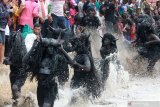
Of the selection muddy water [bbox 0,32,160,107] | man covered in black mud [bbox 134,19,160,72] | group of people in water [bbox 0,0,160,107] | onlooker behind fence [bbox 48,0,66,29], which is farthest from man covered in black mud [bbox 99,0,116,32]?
onlooker behind fence [bbox 48,0,66,29]

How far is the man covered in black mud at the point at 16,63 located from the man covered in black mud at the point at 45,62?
1.09m

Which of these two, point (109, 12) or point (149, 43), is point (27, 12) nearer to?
point (149, 43)

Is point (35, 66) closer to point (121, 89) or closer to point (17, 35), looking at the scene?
point (17, 35)

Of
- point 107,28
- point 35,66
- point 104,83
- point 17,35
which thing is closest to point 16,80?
point 17,35

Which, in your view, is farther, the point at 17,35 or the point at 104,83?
the point at 104,83

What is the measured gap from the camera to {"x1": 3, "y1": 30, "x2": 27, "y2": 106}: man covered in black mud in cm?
979

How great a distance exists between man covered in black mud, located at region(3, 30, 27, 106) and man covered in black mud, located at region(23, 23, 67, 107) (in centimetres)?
109

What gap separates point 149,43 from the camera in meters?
14.2

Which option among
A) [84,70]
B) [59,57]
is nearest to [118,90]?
[84,70]

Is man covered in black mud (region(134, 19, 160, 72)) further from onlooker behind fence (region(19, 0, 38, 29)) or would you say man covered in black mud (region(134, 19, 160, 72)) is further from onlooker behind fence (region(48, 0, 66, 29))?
onlooker behind fence (region(19, 0, 38, 29))

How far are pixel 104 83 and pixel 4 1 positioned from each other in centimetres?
308

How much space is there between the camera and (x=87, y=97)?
10633 millimetres

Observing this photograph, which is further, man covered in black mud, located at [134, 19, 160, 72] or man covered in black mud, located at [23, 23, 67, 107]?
man covered in black mud, located at [134, 19, 160, 72]

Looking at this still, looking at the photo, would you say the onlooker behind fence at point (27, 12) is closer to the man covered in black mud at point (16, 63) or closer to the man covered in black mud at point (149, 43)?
the man covered in black mud at point (149, 43)
